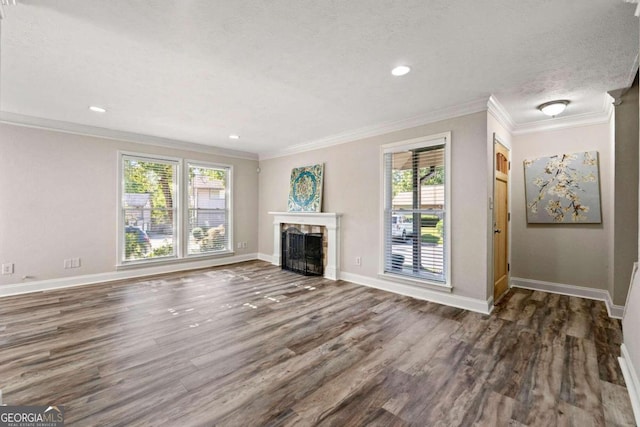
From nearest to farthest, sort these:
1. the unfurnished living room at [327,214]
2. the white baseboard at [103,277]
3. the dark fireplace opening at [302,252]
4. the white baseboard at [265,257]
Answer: the unfurnished living room at [327,214], the white baseboard at [103,277], the dark fireplace opening at [302,252], the white baseboard at [265,257]

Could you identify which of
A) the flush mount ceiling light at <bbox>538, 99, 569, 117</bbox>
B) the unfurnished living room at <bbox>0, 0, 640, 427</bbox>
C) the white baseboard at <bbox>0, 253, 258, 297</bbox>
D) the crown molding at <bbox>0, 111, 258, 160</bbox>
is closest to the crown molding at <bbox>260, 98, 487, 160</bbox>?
the unfurnished living room at <bbox>0, 0, 640, 427</bbox>

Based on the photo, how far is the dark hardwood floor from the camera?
174 centimetres

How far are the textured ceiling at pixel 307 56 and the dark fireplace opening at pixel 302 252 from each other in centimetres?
247

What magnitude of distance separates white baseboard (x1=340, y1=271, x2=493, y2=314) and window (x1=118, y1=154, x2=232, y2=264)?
10.4ft

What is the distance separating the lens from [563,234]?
163 inches

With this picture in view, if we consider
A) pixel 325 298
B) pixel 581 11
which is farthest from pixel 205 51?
pixel 325 298

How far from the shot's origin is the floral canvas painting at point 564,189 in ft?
12.9

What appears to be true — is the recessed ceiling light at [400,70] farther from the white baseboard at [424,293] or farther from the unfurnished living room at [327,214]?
the white baseboard at [424,293]

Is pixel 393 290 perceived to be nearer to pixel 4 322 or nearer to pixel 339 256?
pixel 339 256

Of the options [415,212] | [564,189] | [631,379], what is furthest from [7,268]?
[564,189]

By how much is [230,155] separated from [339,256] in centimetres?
345

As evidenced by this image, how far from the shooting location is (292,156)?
19.6ft

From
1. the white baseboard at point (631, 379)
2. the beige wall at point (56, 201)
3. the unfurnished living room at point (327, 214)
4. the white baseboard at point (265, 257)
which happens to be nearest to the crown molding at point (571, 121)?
the unfurnished living room at point (327, 214)

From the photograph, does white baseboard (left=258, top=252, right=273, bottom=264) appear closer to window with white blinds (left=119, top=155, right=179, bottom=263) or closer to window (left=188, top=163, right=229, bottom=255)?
window (left=188, top=163, right=229, bottom=255)
